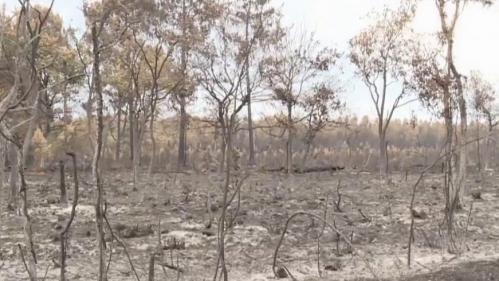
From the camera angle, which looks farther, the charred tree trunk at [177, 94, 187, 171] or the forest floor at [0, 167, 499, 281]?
the charred tree trunk at [177, 94, 187, 171]

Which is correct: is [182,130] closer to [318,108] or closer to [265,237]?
[318,108]

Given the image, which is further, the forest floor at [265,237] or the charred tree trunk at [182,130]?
the charred tree trunk at [182,130]

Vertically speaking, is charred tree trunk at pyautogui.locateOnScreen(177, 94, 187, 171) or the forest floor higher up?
charred tree trunk at pyautogui.locateOnScreen(177, 94, 187, 171)

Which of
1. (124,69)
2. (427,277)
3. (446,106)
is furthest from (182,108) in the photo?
(427,277)

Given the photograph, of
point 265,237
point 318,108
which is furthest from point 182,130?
point 265,237

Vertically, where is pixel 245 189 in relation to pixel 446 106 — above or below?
below

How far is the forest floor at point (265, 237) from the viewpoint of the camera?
31.9 feet

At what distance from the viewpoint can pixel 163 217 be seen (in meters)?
14.2

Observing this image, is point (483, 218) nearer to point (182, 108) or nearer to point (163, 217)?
point (163, 217)

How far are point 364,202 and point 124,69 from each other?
40.0 feet

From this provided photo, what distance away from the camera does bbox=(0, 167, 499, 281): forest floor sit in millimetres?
9711

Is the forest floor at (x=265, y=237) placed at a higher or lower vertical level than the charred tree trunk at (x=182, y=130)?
lower

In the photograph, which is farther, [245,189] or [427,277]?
[245,189]

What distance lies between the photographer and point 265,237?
12.3 metres
